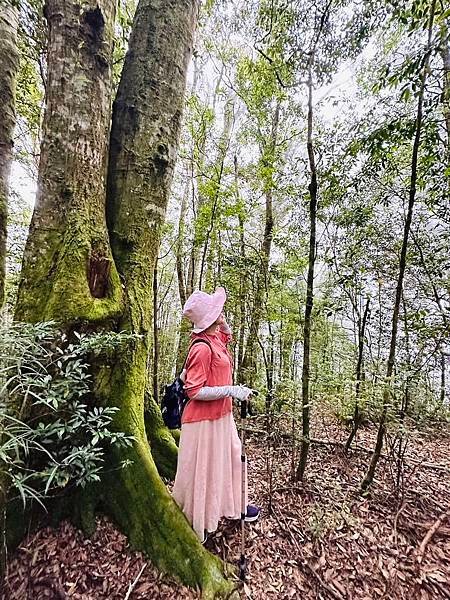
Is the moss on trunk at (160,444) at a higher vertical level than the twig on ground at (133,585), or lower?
higher

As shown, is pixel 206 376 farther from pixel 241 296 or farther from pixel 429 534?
pixel 241 296

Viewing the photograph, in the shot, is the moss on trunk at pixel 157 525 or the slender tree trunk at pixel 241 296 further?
the slender tree trunk at pixel 241 296

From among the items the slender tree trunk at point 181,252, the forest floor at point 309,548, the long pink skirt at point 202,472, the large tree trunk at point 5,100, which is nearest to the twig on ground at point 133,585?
the forest floor at point 309,548

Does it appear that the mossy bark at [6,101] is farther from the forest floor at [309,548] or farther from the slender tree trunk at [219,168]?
the slender tree trunk at [219,168]

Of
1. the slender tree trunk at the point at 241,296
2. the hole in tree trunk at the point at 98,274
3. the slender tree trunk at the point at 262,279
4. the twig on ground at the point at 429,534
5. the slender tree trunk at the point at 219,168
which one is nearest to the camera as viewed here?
the hole in tree trunk at the point at 98,274

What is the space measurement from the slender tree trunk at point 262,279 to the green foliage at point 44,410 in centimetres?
367

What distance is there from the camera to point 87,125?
239cm

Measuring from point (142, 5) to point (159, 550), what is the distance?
13.9ft

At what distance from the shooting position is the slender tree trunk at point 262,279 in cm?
530

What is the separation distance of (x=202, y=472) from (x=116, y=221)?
77.3 inches

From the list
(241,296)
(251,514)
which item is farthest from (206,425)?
(241,296)

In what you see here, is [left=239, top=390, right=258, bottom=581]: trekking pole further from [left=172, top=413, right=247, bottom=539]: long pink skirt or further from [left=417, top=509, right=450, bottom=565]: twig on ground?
[left=417, top=509, right=450, bottom=565]: twig on ground

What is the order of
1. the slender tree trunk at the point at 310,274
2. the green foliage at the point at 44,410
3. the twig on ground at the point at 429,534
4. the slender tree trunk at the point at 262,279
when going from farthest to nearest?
the slender tree trunk at the point at 262,279 < the slender tree trunk at the point at 310,274 < the twig on ground at the point at 429,534 < the green foliage at the point at 44,410

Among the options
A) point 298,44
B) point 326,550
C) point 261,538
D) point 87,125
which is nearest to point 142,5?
point 87,125
